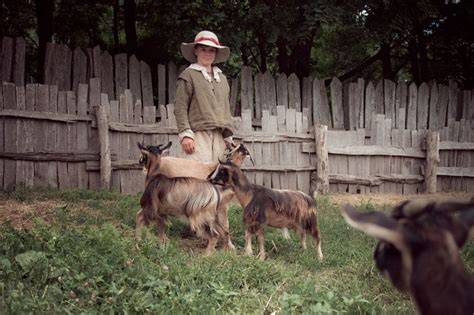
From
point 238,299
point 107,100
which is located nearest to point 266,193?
point 238,299

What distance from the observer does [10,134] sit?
8.90 m

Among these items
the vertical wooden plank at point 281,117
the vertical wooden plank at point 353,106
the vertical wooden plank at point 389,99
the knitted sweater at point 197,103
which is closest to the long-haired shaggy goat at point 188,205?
the knitted sweater at point 197,103

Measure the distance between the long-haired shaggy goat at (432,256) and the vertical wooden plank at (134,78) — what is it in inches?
336

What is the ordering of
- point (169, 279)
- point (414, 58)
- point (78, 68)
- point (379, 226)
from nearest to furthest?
point (379, 226) → point (169, 279) → point (78, 68) → point (414, 58)

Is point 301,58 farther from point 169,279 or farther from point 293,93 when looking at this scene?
point 169,279

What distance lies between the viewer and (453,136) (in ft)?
41.0

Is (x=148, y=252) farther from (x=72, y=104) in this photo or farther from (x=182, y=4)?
(x=182, y=4)

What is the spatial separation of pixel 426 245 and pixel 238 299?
93.8 inches

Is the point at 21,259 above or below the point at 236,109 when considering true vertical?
below

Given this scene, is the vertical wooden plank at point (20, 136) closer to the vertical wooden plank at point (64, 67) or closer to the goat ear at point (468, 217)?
the vertical wooden plank at point (64, 67)

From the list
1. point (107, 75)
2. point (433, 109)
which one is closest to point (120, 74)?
point (107, 75)

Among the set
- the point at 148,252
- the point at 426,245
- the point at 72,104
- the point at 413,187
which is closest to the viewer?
the point at 426,245

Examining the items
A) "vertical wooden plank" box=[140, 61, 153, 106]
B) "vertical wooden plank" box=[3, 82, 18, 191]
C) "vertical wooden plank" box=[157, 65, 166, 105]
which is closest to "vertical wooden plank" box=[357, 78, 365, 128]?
"vertical wooden plank" box=[157, 65, 166, 105]

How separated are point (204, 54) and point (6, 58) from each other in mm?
4409
